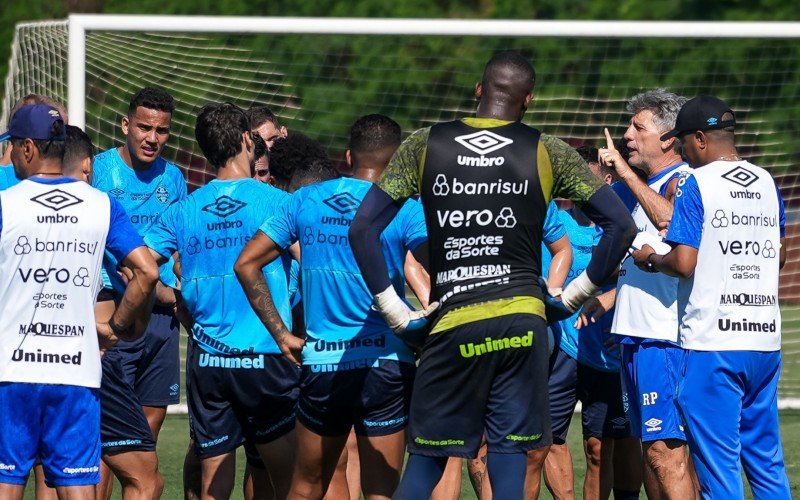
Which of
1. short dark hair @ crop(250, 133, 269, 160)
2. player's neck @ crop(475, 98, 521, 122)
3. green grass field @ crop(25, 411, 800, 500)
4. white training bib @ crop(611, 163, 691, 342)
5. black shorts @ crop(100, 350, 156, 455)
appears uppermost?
player's neck @ crop(475, 98, 521, 122)

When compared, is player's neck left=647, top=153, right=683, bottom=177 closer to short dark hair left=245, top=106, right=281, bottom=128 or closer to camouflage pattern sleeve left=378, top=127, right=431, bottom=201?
camouflage pattern sleeve left=378, top=127, right=431, bottom=201

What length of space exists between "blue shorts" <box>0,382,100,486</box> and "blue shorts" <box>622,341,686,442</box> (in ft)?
8.90

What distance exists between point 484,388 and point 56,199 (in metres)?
1.88

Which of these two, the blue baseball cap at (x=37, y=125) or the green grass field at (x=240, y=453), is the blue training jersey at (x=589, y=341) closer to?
the green grass field at (x=240, y=453)

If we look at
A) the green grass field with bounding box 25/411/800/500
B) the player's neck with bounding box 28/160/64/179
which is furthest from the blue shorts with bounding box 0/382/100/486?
the green grass field with bounding box 25/411/800/500

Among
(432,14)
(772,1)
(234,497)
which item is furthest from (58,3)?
(234,497)

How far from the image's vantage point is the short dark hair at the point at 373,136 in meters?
6.20

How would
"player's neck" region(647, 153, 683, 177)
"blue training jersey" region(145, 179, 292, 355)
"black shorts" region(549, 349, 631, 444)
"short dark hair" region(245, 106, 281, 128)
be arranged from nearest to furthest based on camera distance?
"blue training jersey" region(145, 179, 292, 355), "player's neck" region(647, 153, 683, 177), "black shorts" region(549, 349, 631, 444), "short dark hair" region(245, 106, 281, 128)

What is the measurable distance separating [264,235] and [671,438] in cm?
225

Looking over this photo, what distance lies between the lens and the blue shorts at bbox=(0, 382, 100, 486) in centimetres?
542

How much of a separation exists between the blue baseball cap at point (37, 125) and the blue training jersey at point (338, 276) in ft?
3.55

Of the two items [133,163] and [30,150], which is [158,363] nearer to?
[133,163]

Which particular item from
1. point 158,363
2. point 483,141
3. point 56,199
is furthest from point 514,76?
point 158,363

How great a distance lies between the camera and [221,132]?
6484 millimetres
